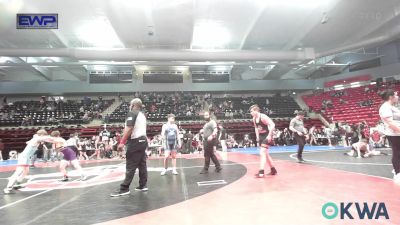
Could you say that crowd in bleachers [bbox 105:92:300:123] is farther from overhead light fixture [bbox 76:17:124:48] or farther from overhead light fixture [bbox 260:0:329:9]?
overhead light fixture [bbox 260:0:329:9]

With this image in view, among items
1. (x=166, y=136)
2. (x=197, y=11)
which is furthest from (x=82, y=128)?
(x=166, y=136)

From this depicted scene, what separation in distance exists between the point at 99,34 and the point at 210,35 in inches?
301

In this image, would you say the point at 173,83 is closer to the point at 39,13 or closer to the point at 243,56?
the point at 243,56

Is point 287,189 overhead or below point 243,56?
below

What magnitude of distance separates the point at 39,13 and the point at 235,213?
1579cm

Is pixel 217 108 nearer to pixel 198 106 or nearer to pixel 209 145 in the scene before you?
pixel 198 106

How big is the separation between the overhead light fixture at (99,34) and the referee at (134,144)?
1326 centimetres

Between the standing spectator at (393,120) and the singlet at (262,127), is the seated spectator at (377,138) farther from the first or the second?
the standing spectator at (393,120)

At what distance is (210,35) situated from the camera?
19469 millimetres

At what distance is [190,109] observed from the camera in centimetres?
2544

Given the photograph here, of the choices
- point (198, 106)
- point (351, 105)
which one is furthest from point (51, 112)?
point (351, 105)

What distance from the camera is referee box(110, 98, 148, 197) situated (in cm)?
468

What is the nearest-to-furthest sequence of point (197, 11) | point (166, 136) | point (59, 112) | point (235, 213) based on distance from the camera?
point (235, 213)
point (166, 136)
point (197, 11)
point (59, 112)

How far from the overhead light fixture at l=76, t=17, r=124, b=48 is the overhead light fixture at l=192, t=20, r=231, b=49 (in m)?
5.64
